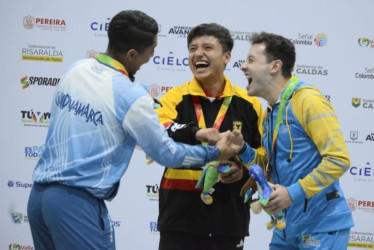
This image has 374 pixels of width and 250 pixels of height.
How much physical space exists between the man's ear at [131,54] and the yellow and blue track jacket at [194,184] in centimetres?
60

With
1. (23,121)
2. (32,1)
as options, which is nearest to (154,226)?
(23,121)

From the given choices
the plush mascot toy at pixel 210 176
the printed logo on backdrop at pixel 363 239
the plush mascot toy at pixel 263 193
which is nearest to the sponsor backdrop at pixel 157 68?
the printed logo on backdrop at pixel 363 239

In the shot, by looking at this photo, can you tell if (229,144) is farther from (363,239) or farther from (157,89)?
(363,239)

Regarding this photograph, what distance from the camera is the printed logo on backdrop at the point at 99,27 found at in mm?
5535

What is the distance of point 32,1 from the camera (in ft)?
18.4

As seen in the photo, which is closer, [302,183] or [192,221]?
[302,183]

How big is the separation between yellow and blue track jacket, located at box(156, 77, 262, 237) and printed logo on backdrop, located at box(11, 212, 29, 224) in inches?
115

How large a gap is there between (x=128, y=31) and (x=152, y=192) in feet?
10.5

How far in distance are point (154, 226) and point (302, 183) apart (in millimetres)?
3161

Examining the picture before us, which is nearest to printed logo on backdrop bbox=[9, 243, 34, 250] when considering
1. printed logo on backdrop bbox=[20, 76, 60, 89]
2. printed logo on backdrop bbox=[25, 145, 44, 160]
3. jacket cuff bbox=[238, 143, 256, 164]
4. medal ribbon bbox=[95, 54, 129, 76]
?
printed logo on backdrop bbox=[25, 145, 44, 160]

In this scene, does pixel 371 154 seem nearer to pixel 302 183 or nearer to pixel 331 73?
pixel 331 73

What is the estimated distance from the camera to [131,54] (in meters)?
2.54

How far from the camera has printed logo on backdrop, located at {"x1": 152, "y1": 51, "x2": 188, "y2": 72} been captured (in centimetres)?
548

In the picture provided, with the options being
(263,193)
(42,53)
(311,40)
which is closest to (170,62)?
(42,53)
